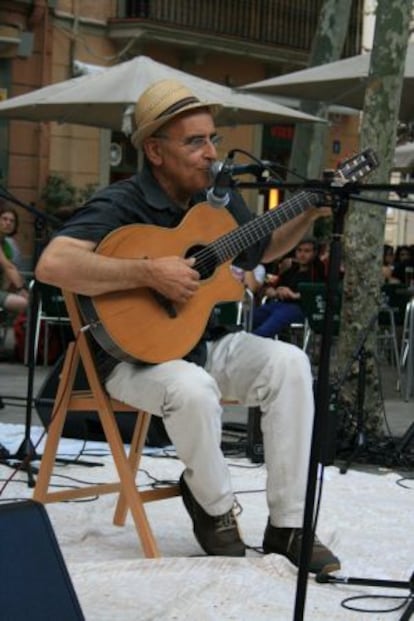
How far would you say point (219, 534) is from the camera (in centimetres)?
388

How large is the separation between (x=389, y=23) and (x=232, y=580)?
421cm

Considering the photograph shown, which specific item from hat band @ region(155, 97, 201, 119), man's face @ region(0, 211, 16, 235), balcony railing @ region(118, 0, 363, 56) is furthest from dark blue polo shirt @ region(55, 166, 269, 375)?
balcony railing @ region(118, 0, 363, 56)

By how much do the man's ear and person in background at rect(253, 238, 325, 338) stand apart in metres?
5.08

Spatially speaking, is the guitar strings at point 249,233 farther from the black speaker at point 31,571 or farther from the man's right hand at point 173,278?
the black speaker at point 31,571

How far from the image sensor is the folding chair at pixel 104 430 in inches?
156

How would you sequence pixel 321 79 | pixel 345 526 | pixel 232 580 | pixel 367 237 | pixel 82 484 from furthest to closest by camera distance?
pixel 321 79
pixel 367 237
pixel 82 484
pixel 345 526
pixel 232 580

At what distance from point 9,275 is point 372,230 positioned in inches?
125

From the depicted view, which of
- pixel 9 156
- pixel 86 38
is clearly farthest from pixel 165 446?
pixel 86 38

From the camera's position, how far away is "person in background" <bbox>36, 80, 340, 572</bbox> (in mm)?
3744

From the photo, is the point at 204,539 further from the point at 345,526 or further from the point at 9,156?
the point at 9,156

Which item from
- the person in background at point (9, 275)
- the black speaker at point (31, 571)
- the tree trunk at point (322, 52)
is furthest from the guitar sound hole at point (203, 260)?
the tree trunk at point (322, 52)

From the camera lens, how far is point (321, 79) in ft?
31.6

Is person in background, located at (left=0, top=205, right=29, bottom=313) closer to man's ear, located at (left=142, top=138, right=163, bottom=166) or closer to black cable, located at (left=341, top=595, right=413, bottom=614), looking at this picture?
man's ear, located at (left=142, top=138, right=163, bottom=166)

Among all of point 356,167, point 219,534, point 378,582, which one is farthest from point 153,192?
point 378,582
